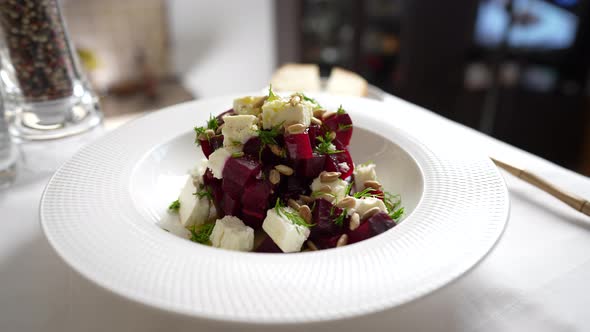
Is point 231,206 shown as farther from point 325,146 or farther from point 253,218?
point 325,146

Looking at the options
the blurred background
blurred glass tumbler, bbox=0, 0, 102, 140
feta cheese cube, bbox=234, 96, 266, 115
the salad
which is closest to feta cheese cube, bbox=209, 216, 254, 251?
the salad

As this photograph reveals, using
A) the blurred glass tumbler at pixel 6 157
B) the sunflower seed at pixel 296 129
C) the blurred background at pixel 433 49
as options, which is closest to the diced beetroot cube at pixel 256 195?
the sunflower seed at pixel 296 129

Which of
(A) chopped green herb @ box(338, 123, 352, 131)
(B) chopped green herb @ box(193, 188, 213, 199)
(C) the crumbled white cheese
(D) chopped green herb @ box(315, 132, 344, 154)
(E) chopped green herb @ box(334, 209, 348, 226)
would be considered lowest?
(B) chopped green herb @ box(193, 188, 213, 199)

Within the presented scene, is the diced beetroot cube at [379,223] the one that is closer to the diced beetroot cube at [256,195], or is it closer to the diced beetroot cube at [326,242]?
the diced beetroot cube at [326,242]

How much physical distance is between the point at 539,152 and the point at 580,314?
3.11 m

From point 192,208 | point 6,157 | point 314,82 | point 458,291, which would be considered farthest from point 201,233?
point 314,82

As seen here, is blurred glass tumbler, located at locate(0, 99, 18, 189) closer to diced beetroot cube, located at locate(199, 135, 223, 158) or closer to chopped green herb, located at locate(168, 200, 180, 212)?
chopped green herb, located at locate(168, 200, 180, 212)

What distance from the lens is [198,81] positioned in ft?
17.6

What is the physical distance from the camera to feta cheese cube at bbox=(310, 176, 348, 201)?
32.6 inches

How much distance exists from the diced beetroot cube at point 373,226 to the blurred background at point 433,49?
2.93 metres

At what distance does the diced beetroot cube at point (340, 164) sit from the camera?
87cm

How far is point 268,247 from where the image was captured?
77 centimetres

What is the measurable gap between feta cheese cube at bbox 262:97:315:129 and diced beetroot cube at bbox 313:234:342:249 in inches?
8.3

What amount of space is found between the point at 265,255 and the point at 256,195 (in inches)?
6.7
